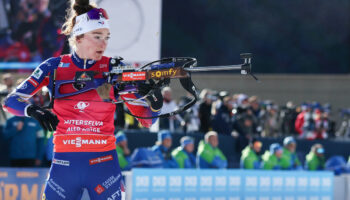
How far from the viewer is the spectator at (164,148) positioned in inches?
451

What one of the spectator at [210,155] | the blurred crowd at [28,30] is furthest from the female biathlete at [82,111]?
the spectator at [210,155]

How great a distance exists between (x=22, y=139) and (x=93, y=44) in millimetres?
5992

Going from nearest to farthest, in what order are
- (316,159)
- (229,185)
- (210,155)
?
(229,185) → (210,155) → (316,159)

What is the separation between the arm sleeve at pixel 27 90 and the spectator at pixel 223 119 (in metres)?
8.83

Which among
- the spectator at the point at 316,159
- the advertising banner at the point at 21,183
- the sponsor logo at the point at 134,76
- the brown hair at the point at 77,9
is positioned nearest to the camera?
the sponsor logo at the point at 134,76

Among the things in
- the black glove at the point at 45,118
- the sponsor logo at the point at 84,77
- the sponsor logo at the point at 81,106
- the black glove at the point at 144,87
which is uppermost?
the sponsor logo at the point at 84,77

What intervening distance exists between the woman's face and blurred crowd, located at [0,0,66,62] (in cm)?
685

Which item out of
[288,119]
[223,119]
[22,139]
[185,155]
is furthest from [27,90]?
[288,119]

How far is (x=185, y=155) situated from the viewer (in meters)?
11.7

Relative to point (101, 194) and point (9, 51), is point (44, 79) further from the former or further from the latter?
point (9, 51)

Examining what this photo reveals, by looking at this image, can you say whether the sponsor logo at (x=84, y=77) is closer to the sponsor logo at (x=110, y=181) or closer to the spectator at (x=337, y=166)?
the sponsor logo at (x=110, y=181)

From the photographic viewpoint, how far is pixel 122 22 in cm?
1075

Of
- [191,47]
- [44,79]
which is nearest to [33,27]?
[44,79]

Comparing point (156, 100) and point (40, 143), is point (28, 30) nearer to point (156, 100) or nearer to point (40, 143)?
point (40, 143)
